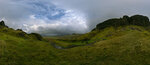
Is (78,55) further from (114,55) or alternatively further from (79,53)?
(114,55)

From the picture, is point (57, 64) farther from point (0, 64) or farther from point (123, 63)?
point (123, 63)

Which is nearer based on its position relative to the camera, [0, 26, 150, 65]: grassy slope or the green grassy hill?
[0, 26, 150, 65]: grassy slope

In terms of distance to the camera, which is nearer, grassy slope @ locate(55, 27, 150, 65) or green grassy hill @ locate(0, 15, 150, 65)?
grassy slope @ locate(55, 27, 150, 65)

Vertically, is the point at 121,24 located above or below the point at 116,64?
above

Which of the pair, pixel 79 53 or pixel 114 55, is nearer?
pixel 114 55

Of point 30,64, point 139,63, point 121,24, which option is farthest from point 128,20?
point 30,64

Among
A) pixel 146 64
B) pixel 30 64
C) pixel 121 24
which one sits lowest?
pixel 146 64

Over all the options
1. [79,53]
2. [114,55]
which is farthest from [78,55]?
[114,55]

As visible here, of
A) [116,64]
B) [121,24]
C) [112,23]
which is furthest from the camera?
[112,23]

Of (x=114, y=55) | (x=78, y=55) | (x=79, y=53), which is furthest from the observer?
(x=79, y=53)

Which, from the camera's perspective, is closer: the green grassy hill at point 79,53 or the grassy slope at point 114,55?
the grassy slope at point 114,55

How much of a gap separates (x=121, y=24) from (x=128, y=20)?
73.1 feet

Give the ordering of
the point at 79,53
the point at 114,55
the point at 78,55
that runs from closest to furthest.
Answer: the point at 114,55 < the point at 78,55 < the point at 79,53

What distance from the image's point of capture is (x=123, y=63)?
23375mm
